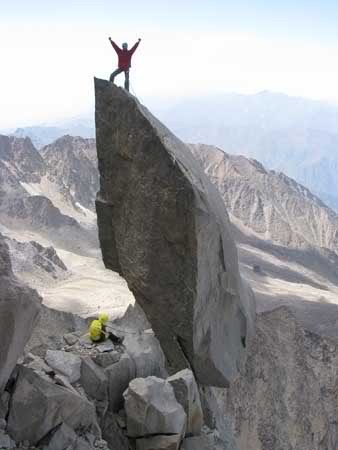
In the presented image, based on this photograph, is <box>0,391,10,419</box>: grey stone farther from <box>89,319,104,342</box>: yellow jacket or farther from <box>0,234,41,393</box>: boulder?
<box>89,319,104,342</box>: yellow jacket

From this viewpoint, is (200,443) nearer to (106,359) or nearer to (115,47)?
(106,359)

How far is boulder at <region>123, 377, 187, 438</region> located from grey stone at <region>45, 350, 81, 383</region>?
1.19 metres

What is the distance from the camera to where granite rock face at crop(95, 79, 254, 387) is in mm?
12383

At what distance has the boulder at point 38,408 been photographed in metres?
8.89

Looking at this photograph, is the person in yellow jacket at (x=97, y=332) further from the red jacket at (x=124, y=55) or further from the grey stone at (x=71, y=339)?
the red jacket at (x=124, y=55)

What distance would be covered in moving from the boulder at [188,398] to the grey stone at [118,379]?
39.5 inches

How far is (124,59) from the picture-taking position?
1312 cm

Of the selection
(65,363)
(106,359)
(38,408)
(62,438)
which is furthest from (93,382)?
(38,408)

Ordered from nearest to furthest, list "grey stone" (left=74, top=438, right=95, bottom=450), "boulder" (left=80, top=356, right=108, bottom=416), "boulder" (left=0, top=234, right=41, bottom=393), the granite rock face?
"boulder" (left=0, top=234, right=41, bottom=393) < "grey stone" (left=74, top=438, right=95, bottom=450) < "boulder" (left=80, top=356, right=108, bottom=416) < the granite rock face

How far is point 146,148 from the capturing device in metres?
12.5

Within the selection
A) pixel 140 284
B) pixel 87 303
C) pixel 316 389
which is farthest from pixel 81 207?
pixel 140 284

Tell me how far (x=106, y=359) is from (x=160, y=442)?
7.66ft

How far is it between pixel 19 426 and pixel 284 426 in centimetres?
2701

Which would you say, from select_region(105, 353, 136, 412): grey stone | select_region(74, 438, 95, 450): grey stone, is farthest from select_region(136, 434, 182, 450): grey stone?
select_region(74, 438, 95, 450): grey stone
